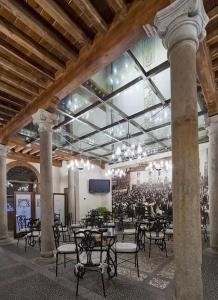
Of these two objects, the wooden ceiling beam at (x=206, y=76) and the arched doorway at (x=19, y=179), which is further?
the arched doorway at (x=19, y=179)

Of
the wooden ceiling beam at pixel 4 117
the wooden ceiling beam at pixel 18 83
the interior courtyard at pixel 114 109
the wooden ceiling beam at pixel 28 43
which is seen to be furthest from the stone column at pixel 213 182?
the wooden ceiling beam at pixel 4 117

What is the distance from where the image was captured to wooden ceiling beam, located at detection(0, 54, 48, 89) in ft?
13.2

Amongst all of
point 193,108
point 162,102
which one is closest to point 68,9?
point 193,108

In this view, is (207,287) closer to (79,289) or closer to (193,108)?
(79,289)

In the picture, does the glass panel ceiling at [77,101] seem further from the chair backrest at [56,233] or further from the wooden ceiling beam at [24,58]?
the chair backrest at [56,233]

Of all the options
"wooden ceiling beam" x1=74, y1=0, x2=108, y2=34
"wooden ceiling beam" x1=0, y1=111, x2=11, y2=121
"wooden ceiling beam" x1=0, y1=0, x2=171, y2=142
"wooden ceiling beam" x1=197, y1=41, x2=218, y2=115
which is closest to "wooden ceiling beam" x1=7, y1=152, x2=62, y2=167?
"wooden ceiling beam" x1=0, y1=111, x2=11, y2=121

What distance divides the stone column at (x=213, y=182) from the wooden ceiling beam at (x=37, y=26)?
362cm

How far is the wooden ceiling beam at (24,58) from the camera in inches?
145

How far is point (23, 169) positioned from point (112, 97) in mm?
7642

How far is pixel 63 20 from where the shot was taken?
10.1 ft

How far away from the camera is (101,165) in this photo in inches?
510

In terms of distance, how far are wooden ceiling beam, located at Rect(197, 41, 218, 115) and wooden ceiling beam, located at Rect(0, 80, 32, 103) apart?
12.4ft

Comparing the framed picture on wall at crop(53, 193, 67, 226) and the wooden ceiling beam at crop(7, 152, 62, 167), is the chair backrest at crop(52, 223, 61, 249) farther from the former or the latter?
the wooden ceiling beam at crop(7, 152, 62, 167)

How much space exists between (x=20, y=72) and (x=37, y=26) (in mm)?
1312
